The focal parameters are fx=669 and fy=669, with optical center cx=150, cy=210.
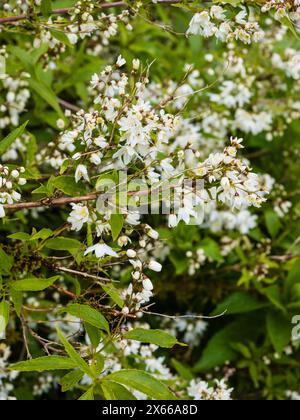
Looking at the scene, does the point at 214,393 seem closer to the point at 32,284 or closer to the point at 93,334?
the point at 93,334

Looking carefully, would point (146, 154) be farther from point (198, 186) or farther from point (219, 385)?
point (219, 385)

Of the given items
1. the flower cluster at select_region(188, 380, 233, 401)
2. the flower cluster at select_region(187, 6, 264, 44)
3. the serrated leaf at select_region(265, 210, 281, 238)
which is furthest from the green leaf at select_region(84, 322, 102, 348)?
the serrated leaf at select_region(265, 210, 281, 238)

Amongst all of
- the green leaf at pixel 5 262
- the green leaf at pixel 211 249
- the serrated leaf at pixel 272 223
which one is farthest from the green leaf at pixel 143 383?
the serrated leaf at pixel 272 223

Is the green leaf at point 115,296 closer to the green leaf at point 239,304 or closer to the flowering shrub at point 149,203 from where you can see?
the flowering shrub at point 149,203

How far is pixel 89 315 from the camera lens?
7.86 ft

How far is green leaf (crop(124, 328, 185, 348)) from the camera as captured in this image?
94.2 inches

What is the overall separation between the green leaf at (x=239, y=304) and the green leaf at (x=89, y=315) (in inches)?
72.8

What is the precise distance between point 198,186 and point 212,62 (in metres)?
2.49

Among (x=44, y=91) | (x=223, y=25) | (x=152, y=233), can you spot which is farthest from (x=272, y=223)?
(x=152, y=233)

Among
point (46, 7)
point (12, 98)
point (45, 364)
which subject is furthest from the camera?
point (12, 98)

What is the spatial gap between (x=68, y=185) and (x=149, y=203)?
31cm

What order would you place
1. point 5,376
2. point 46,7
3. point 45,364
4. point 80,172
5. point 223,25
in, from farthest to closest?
point 5,376
point 46,7
point 223,25
point 80,172
point 45,364

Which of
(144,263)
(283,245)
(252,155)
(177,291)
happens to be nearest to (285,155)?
(252,155)

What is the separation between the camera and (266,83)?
4.79 meters
